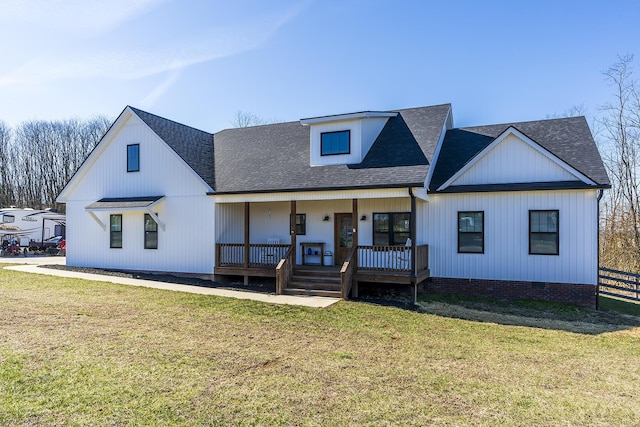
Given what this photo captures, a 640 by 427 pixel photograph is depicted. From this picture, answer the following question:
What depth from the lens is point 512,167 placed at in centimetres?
1207

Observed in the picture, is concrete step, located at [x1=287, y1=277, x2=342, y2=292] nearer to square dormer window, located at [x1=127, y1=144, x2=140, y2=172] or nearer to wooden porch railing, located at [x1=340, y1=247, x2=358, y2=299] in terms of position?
wooden porch railing, located at [x1=340, y1=247, x2=358, y2=299]

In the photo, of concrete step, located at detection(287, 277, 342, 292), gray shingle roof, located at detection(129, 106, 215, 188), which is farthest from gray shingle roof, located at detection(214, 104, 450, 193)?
concrete step, located at detection(287, 277, 342, 292)

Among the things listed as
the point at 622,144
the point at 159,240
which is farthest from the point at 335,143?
the point at 622,144

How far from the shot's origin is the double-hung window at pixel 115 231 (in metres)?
16.3

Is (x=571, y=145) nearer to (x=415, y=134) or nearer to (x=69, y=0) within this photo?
(x=415, y=134)

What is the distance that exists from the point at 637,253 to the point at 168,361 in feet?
72.3

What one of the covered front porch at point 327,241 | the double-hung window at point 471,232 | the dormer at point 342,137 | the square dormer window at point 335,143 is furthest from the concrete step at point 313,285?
the square dormer window at point 335,143

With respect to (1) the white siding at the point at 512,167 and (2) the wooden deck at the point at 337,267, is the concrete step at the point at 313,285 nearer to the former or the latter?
(2) the wooden deck at the point at 337,267

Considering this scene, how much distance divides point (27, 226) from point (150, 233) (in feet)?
64.9

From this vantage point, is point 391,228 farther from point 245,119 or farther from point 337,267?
point 245,119

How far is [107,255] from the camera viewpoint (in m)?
16.5

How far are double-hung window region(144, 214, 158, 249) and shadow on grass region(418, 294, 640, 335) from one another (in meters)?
10.4

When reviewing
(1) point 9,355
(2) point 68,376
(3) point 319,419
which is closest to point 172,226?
(1) point 9,355

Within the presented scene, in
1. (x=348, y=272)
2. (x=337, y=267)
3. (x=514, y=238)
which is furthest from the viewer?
(x=337, y=267)
